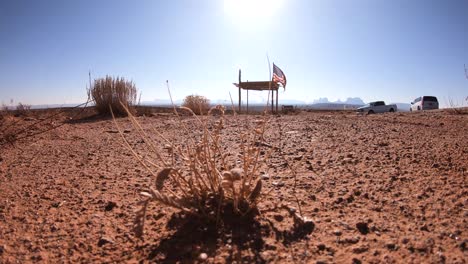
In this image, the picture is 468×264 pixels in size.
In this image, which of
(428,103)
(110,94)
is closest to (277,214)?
(110,94)

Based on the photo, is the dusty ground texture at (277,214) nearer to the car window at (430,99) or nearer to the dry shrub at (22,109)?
the dry shrub at (22,109)

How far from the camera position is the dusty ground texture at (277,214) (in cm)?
103

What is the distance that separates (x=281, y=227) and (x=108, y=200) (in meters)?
0.91

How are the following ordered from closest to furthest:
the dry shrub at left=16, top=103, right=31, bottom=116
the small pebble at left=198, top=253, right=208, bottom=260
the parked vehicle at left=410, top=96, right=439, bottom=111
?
1. the small pebble at left=198, top=253, right=208, bottom=260
2. the dry shrub at left=16, top=103, right=31, bottom=116
3. the parked vehicle at left=410, top=96, right=439, bottom=111

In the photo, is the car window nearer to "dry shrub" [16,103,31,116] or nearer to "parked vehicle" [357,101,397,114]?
"parked vehicle" [357,101,397,114]

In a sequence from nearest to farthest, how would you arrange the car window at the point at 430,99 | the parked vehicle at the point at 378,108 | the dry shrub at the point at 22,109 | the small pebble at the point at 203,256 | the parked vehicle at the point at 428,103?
1. the small pebble at the point at 203,256
2. the dry shrub at the point at 22,109
3. the parked vehicle at the point at 428,103
4. the car window at the point at 430,99
5. the parked vehicle at the point at 378,108

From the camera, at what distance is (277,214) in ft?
4.26

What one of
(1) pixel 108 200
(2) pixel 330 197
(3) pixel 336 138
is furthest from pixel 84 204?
(3) pixel 336 138

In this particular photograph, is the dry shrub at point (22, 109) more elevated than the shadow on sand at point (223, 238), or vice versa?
the dry shrub at point (22, 109)

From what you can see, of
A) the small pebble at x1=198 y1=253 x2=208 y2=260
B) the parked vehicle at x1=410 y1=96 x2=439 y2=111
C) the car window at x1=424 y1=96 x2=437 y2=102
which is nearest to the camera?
the small pebble at x1=198 y1=253 x2=208 y2=260

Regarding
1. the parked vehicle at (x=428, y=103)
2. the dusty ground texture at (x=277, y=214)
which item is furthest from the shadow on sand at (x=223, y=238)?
the parked vehicle at (x=428, y=103)

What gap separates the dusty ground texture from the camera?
3.39 feet

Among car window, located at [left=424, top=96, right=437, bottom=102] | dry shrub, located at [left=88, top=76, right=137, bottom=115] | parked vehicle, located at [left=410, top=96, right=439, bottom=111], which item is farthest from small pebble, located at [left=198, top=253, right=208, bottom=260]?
car window, located at [left=424, top=96, right=437, bottom=102]

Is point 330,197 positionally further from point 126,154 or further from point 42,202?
point 126,154
